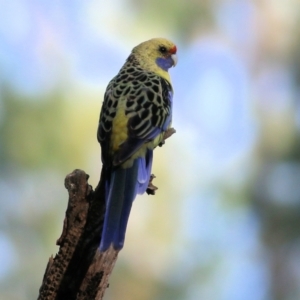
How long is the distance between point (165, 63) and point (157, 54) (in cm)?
9

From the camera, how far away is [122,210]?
253 cm

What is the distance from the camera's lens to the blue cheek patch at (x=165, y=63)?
360 centimetres

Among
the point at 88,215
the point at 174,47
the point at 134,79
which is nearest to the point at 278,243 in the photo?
the point at 174,47

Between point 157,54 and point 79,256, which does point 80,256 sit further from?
point 157,54

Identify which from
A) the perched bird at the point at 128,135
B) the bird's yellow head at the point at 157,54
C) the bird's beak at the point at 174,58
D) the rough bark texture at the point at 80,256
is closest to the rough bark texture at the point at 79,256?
the rough bark texture at the point at 80,256

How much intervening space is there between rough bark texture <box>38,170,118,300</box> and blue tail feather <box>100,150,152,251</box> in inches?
2.5

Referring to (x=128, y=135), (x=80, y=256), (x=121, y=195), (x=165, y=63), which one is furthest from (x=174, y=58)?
(x=80, y=256)

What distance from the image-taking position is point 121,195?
8.47 feet

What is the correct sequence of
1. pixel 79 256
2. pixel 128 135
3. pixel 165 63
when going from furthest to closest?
pixel 165 63
pixel 128 135
pixel 79 256

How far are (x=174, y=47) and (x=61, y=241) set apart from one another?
1.74 metres

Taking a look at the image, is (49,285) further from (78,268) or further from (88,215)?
(88,215)

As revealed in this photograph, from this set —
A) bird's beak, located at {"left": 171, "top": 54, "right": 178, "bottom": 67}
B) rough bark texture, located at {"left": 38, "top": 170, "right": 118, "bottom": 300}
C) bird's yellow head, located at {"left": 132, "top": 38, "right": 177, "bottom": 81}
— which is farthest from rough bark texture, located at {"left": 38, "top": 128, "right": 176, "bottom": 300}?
bird's beak, located at {"left": 171, "top": 54, "right": 178, "bottom": 67}

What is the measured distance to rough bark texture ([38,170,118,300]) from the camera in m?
2.45

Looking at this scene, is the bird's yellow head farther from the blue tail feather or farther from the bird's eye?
the blue tail feather
